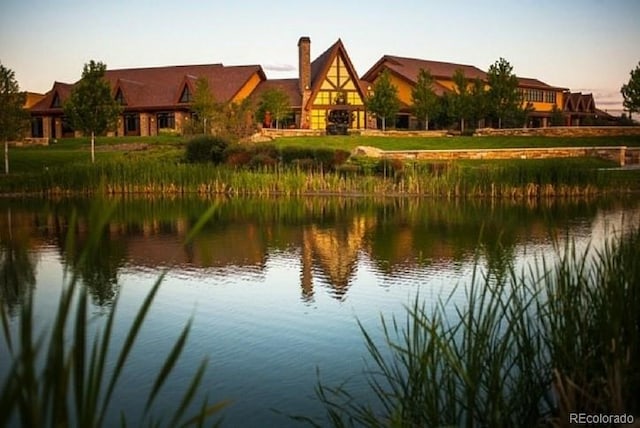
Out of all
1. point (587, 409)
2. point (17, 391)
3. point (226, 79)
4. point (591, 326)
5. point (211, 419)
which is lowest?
point (211, 419)

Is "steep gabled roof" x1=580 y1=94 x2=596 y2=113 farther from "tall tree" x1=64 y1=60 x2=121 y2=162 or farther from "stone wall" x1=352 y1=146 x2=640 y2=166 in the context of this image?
"tall tree" x1=64 y1=60 x2=121 y2=162

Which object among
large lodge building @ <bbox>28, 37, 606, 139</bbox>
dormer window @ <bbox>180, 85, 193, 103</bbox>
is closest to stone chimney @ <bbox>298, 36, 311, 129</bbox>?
large lodge building @ <bbox>28, 37, 606, 139</bbox>

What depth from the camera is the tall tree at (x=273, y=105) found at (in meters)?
47.1

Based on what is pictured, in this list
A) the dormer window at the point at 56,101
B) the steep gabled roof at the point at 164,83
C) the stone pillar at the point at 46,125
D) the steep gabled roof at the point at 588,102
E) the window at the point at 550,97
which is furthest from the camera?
the steep gabled roof at the point at 588,102

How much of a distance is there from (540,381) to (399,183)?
22071 millimetres

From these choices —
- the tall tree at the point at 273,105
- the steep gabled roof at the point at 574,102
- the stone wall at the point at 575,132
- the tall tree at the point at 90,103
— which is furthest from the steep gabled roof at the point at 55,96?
the steep gabled roof at the point at 574,102

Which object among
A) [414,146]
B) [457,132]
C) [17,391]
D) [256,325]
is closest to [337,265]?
[256,325]

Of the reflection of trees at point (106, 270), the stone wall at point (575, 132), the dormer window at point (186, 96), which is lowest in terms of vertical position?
the reflection of trees at point (106, 270)

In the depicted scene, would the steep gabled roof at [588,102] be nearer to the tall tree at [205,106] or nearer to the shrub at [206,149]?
the tall tree at [205,106]

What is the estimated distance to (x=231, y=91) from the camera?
51.6 meters

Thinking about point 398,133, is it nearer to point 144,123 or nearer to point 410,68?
point 410,68

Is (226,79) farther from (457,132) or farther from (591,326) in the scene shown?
(591,326)

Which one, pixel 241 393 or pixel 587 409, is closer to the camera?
pixel 587 409

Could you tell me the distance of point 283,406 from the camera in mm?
6059
